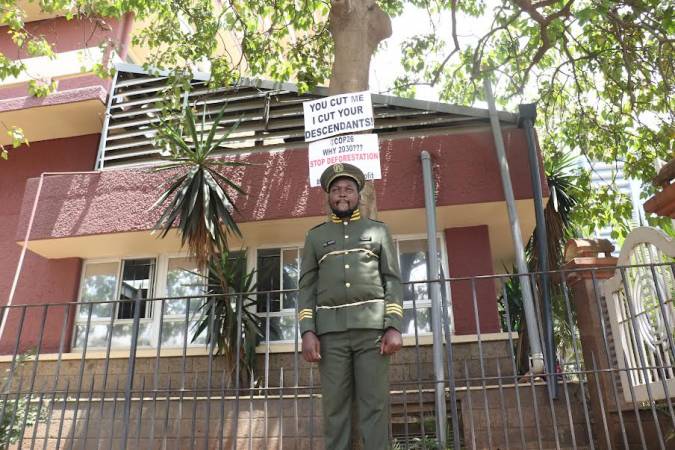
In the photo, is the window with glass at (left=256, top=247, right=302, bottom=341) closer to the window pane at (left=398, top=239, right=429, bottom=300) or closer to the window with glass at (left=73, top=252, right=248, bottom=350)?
the window with glass at (left=73, top=252, right=248, bottom=350)

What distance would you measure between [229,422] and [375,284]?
3.06m

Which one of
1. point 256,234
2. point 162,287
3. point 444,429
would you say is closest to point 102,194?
point 162,287

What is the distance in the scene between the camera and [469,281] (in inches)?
335

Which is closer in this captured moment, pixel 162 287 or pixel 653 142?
pixel 653 142

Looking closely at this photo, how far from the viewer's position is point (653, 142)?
8.31 meters

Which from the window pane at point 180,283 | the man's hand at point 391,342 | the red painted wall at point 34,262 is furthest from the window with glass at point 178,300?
the man's hand at point 391,342

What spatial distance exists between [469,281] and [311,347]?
552 cm

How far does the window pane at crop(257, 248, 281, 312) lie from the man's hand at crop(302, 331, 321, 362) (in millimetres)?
5484

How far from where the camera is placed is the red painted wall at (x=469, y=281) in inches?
324

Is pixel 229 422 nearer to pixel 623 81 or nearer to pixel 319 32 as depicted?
pixel 319 32

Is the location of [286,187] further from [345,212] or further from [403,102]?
[345,212]

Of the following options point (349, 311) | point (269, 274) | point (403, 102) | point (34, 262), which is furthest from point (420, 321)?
point (34, 262)

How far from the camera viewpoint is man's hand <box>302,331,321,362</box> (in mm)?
3441

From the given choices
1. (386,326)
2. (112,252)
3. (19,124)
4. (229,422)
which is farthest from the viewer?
(19,124)
